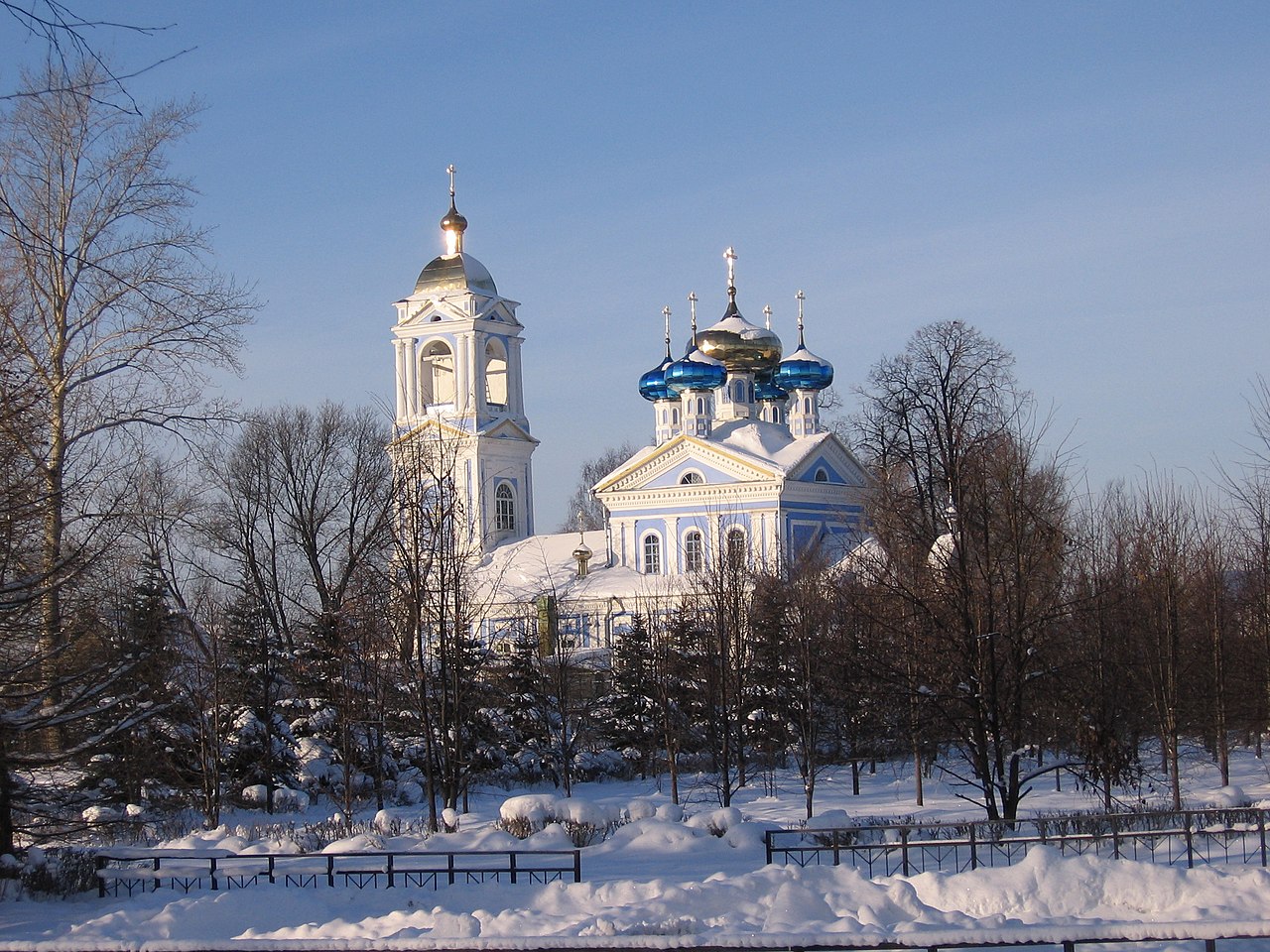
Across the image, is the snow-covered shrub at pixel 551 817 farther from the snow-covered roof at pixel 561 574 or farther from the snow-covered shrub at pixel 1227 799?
the snow-covered roof at pixel 561 574

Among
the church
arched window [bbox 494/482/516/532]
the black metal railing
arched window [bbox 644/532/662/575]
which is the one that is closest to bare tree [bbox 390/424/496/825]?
the black metal railing

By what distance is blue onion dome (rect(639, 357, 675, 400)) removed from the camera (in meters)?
49.0

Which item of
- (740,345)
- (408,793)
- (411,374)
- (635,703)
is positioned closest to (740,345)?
(740,345)

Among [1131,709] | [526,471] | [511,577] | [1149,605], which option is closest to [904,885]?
[1131,709]

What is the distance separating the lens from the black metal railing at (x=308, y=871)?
13.6 m

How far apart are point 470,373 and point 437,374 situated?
9.25ft

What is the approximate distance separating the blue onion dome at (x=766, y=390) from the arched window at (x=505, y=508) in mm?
8892

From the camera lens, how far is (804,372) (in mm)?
47750

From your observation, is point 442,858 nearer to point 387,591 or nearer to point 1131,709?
point 387,591

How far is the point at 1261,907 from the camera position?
33.2 ft

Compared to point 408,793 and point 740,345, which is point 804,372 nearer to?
point 740,345

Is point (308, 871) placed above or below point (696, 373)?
below

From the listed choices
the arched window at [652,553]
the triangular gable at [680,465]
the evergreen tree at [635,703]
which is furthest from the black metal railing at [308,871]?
the arched window at [652,553]

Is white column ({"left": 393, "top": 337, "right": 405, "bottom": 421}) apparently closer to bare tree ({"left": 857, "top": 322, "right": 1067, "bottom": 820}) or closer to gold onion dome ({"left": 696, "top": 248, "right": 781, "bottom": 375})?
gold onion dome ({"left": 696, "top": 248, "right": 781, "bottom": 375})
